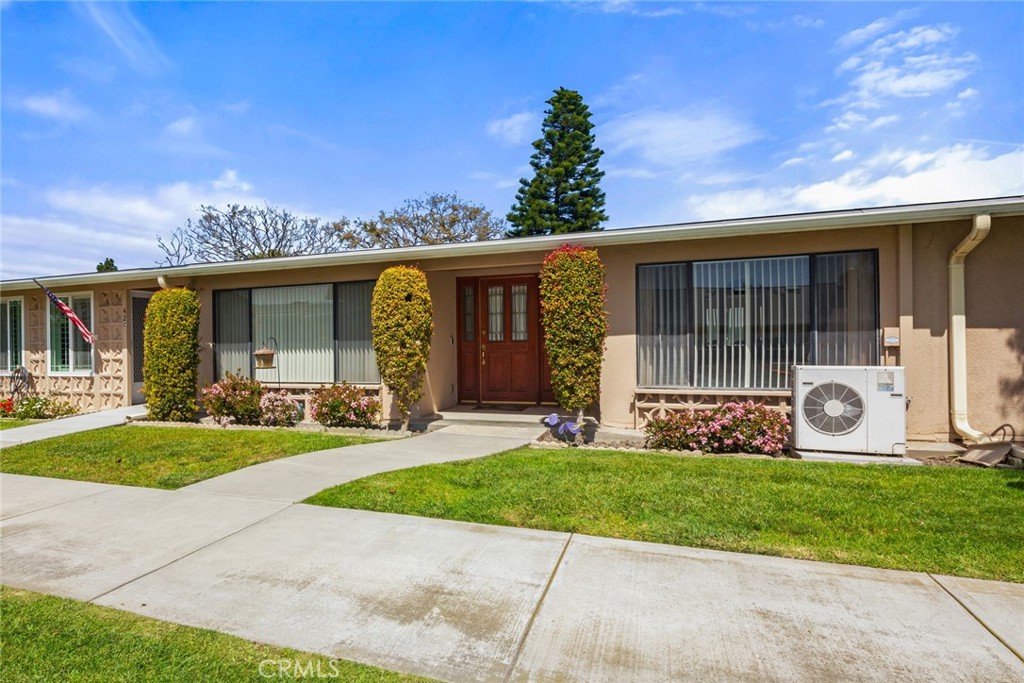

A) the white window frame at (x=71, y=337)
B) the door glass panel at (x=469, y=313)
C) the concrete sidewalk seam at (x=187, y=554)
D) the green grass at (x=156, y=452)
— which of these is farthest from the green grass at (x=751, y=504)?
the white window frame at (x=71, y=337)

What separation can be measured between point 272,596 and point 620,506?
2.54 meters

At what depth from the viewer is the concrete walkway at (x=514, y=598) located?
87.6 inches

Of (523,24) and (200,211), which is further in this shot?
(200,211)

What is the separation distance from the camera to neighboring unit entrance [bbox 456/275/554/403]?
9289 millimetres

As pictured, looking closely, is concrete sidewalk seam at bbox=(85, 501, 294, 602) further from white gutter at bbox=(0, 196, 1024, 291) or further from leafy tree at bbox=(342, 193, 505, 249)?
leafy tree at bbox=(342, 193, 505, 249)

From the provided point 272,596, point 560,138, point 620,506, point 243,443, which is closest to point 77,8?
point 243,443

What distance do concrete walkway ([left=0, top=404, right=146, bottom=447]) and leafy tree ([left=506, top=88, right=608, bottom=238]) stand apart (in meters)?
19.4

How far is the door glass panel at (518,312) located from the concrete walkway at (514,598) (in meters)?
5.60

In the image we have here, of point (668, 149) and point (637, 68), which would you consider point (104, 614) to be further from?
point (668, 149)

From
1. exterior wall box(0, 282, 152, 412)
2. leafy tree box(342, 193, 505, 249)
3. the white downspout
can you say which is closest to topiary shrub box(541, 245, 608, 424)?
the white downspout

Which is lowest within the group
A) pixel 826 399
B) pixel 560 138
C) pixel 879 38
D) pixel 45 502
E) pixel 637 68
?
pixel 45 502

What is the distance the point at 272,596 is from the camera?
2.79 metres

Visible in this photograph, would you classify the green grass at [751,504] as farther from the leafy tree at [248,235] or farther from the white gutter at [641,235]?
the leafy tree at [248,235]

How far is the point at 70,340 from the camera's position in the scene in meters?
10.7
